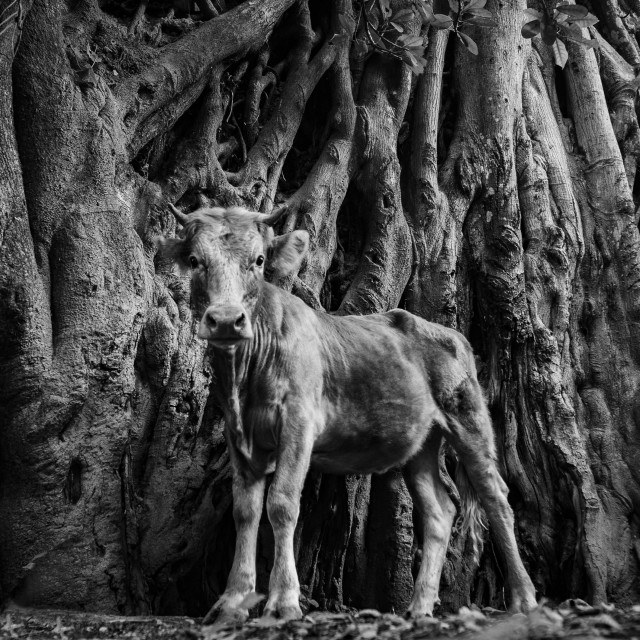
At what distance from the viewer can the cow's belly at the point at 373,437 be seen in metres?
4.76

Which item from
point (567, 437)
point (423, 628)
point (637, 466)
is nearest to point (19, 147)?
point (423, 628)

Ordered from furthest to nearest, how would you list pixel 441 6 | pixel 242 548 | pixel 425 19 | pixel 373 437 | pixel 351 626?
1. pixel 441 6
2. pixel 425 19
3. pixel 373 437
4. pixel 242 548
5. pixel 351 626

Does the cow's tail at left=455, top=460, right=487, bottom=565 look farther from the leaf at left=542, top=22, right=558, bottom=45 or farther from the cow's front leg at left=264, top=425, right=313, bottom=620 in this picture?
the leaf at left=542, top=22, right=558, bottom=45

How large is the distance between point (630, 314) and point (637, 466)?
155cm

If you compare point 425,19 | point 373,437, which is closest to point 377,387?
point 373,437

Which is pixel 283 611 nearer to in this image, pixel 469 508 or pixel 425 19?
pixel 469 508

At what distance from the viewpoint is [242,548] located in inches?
166

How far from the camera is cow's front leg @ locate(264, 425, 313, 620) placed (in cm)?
382

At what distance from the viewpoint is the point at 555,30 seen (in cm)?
413

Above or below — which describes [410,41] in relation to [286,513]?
above

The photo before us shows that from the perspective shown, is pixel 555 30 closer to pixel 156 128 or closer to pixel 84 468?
pixel 156 128

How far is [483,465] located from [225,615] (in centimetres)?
213

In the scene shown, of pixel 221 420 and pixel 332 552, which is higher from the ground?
pixel 221 420

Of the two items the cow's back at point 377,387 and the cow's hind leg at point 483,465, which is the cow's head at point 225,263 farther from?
the cow's hind leg at point 483,465
